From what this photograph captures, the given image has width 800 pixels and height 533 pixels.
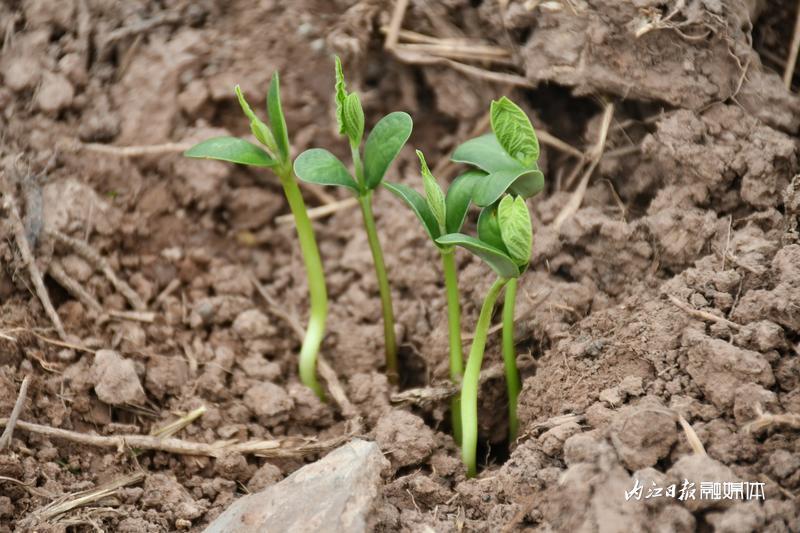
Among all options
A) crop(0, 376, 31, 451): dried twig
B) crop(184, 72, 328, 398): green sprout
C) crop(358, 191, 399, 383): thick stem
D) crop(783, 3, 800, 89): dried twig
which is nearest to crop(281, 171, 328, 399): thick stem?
crop(184, 72, 328, 398): green sprout

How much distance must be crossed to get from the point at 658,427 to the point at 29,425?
1.21 meters

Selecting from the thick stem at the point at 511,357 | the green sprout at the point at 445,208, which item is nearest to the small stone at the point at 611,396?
the thick stem at the point at 511,357

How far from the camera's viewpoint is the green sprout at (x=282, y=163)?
1595 millimetres

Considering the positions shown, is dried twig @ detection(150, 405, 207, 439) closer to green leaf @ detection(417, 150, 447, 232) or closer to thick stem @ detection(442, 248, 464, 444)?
thick stem @ detection(442, 248, 464, 444)

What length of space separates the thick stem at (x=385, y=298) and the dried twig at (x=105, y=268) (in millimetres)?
585

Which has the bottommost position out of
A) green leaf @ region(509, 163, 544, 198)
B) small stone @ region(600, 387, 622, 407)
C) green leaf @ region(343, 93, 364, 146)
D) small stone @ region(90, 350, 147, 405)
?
small stone @ region(90, 350, 147, 405)

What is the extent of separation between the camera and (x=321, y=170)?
1.59 metres

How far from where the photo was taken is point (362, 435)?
64.5 inches

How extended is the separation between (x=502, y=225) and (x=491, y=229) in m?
0.07

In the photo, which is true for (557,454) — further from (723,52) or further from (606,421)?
(723,52)

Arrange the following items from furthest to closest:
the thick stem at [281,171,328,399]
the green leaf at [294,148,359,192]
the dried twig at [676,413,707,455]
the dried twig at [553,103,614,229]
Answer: the dried twig at [553,103,614,229] < the thick stem at [281,171,328,399] < the green leaf at [294,148,359,192] < the dried twig at [676,413,707,455]

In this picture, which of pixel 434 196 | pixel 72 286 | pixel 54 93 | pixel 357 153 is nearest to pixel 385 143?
pixel 357 153

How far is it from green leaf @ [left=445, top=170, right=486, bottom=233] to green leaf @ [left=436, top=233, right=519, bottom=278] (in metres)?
0.09

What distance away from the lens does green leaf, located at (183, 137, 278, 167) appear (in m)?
1.58
